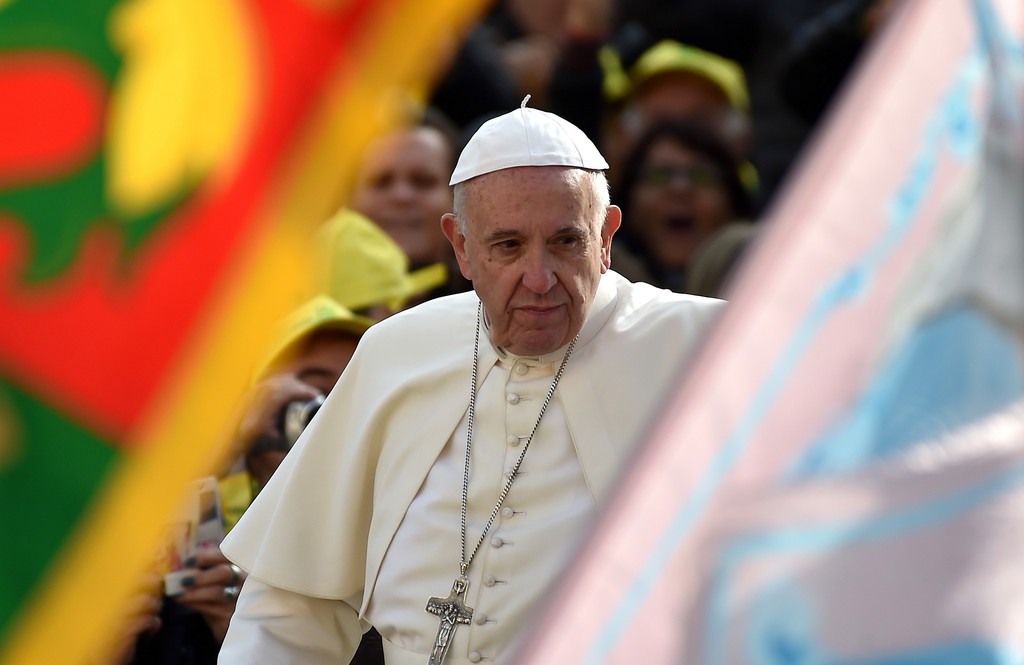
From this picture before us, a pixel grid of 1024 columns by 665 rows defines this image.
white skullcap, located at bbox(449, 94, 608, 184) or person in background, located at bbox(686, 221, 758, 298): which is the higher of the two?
person in background, located at bbox(686, 221, 758, 298)

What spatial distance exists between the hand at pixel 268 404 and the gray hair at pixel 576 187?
105 cm

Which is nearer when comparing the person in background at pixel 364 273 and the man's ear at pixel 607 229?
the man's ear at pixel 607 229

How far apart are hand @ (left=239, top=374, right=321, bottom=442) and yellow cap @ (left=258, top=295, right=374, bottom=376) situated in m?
0.18

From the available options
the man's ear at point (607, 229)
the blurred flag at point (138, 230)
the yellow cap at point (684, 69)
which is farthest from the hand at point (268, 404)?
the blurred flag at point (138, 230)

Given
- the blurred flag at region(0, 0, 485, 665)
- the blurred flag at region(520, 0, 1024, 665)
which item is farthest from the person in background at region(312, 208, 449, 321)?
the blurred flag at region(520, 0, 1024, 665)

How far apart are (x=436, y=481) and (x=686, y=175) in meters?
2.63

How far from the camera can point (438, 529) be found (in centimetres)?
363

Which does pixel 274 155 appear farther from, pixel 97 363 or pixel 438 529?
pixel 438 529

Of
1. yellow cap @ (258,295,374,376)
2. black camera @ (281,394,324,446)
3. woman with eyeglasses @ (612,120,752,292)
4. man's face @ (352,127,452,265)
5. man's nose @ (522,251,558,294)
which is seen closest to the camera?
man's nose @ (522,251,558,294)

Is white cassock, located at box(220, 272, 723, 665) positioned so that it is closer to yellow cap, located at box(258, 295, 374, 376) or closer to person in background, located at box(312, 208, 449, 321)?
yellow cap, located at box(258, 295, 374, 376)

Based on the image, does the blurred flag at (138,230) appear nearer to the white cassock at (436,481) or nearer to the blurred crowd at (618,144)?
the white cassock at (436,481)

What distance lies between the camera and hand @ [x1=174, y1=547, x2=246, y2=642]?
14.0ft

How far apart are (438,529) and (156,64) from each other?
1.98 metres

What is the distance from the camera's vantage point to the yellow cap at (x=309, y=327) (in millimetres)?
4738
